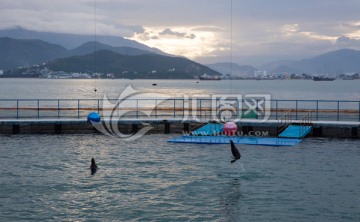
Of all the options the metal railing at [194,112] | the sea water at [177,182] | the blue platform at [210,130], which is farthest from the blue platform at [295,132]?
the blue platform at [210,130]

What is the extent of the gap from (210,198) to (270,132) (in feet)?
59.3

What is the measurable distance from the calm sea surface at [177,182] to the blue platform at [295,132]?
5.20ft

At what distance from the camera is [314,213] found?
1717 centimetres

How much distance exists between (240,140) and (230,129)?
111 centimetres

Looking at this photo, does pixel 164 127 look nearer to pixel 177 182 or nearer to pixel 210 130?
pixel 210 130

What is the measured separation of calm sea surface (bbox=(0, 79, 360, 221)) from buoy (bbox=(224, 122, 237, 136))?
8.22ft

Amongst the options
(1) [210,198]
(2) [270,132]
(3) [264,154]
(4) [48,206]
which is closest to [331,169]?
(3) [264,154]

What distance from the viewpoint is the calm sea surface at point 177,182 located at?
17.2 metres

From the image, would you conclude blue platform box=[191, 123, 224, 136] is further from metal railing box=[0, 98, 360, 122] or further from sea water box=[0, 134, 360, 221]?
sea water box=[0, 134, 360, 221]

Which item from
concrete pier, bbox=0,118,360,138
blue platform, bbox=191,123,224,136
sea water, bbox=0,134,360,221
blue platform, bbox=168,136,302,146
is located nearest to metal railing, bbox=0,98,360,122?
concrete pier, bbox=0,118,360,138

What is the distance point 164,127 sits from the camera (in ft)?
122

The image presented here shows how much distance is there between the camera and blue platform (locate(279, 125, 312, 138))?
3322cm

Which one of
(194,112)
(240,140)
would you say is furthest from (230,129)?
(194,112)

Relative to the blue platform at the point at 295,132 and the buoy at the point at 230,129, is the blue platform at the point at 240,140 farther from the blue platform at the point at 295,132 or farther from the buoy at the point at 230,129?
the blue platform at the point at 295,132
